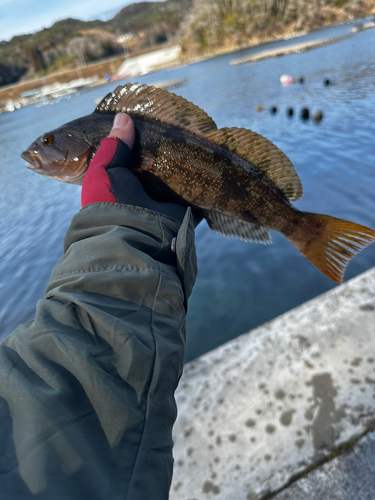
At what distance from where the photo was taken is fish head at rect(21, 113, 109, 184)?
112 inches

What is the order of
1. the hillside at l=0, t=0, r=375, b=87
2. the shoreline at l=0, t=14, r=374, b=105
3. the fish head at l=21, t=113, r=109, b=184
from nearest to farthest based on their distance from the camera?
the fish head at l=21, t=113, r=109, b=184 → the hillside at l=0, t=0, r=375, b=87 → the shoreline at l=0, t=14, r=374, b=105

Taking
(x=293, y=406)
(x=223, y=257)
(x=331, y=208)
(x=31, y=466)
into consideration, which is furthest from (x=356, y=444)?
(x=331, y=208)

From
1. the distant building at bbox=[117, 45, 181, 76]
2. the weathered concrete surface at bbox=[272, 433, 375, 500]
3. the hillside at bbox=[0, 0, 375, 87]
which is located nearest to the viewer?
the weathered concrete surface at bbox=[272, 433, 375, 500]

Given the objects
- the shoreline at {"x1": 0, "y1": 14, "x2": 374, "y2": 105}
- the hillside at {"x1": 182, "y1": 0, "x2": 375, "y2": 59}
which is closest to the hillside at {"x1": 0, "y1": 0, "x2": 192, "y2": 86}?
the shoreline at {"x1": 0, "y1": 14, "x2": 374, "y2": 105}

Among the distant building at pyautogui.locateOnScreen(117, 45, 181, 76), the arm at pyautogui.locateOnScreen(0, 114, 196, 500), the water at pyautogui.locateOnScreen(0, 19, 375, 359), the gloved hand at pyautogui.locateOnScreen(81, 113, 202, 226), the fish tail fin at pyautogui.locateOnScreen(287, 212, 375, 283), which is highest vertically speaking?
the distant building at pyautogui.locateOnScreen(117, 45, 181, 76)

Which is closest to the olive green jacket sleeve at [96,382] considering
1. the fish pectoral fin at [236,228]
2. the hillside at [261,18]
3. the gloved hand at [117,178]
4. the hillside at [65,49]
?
the gloved hand at [117,178]

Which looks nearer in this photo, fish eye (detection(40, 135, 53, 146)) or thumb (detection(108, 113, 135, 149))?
thumb (detection(108, 113, 135, 149))

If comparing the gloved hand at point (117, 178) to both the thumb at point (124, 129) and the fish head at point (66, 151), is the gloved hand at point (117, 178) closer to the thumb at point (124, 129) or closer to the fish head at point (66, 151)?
the thumb at point (124, 129)

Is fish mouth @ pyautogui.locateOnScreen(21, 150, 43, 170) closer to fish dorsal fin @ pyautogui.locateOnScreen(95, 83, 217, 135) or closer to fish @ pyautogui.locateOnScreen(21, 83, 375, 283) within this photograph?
fish @ pyautogui.locateOnScreen(21, 83, 375, 283)

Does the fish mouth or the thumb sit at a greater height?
the thumb

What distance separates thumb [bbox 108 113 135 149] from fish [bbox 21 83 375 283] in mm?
78

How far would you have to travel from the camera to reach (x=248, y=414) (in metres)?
2.40

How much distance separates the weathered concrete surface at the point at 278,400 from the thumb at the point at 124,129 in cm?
219

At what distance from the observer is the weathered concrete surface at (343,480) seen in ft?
5.95
